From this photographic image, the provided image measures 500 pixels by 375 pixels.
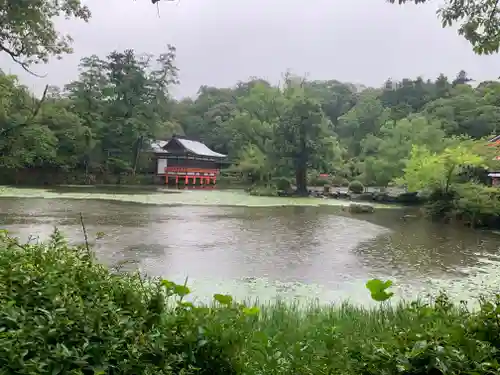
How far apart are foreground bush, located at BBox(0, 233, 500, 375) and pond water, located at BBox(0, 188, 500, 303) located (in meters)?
1.44

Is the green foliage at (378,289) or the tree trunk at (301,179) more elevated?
the tree trunk at (301,179)

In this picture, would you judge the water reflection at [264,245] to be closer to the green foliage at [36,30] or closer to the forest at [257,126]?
the green foliage at [36,30]

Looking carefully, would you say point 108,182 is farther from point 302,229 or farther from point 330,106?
point 330,106

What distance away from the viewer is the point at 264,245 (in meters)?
10.6

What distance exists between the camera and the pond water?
7074 millimetres

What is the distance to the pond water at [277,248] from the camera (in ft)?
23.2

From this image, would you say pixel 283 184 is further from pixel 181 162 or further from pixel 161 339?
pixel 161 339

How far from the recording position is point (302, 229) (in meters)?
13.6

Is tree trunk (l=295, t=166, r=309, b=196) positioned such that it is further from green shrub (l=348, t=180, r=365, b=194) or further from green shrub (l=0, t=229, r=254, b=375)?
green shrub (l=0, t=229, r=254, b=375)

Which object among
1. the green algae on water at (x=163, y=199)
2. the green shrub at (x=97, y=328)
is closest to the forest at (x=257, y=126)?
the green algae on water at (x=163, y=199)

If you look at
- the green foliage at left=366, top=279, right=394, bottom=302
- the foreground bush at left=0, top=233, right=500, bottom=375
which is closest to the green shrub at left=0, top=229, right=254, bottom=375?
the foreground bush at left=0, top=233, right=500, bottom=375

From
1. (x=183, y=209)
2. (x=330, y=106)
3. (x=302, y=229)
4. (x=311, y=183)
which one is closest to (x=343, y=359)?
(x=302, y=229)

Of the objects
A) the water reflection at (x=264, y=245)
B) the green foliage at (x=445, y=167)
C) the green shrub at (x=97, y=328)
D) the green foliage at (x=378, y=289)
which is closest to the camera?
the green shrub at (x=97, y=328)

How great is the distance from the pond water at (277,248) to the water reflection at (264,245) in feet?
0.07
